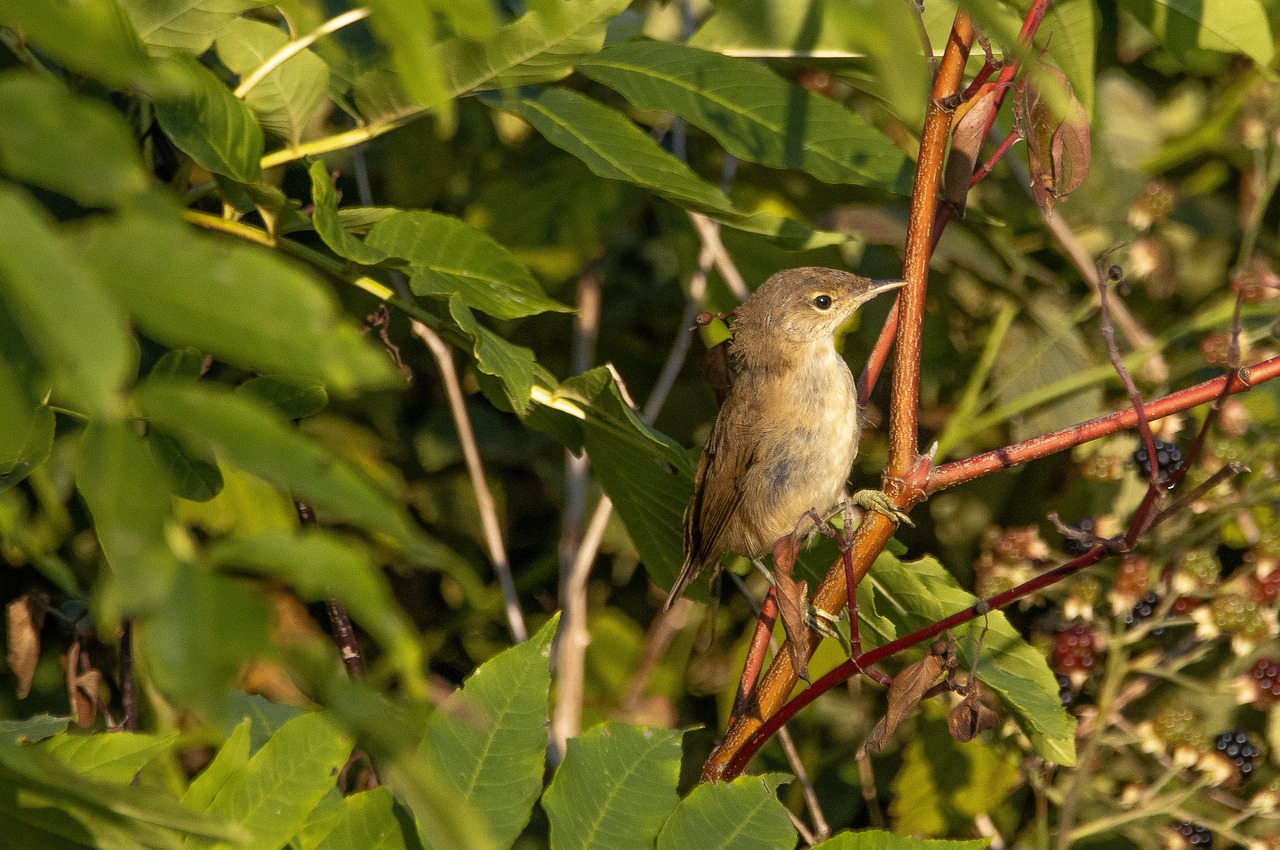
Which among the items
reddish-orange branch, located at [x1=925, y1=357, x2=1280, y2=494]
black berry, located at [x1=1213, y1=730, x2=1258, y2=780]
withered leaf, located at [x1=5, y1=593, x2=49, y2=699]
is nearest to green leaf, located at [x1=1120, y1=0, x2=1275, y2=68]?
reddish-orange branch, located at [x1=925, y1=357, x2=1280, y2=494]

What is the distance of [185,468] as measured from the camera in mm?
2061

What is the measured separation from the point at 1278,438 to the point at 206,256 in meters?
2.95

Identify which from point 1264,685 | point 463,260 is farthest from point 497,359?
point 1264,685

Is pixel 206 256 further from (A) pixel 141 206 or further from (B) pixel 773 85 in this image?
(B) pixel 773 85

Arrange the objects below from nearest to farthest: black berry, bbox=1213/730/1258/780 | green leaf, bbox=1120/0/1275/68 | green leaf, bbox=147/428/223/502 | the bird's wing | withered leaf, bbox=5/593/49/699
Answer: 1. green leaf, bbox=147/428/223/502
2. green leaf, bbox=1120/0/1275/68
3. withered leaf, bbox=5/593/49/699
4. the bird's wing
5. black berry, bbox=1213/730/1258/780

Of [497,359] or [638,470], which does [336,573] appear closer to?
[497,359]

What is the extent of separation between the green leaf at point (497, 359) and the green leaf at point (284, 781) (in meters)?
0.53

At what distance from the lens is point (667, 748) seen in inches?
71.0

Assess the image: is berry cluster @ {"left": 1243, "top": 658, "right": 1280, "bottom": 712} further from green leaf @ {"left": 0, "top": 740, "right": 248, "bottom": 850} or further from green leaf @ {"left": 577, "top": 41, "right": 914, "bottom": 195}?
green leaf @ {"left": 0, "top": 740, "right": 248, "bottom": 850}

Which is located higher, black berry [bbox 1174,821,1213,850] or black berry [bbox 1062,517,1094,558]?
black berry [bbox 1062,517,1094,558]

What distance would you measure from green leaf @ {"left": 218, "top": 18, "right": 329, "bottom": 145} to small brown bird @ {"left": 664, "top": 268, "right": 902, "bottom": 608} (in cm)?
135

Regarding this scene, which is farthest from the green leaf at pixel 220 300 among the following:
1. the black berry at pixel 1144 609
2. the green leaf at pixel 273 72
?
the black berry at pixel 1144 609

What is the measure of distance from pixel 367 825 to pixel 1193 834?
2200 mm

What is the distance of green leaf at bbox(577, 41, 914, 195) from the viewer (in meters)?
2.30
